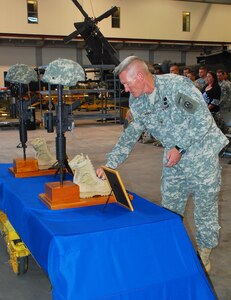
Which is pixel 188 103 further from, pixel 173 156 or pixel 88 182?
pixel 88 182

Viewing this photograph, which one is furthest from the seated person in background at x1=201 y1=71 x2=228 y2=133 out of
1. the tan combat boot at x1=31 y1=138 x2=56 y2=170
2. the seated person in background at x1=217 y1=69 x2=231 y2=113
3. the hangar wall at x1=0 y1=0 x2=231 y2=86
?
the hangar wall at x1=0 y1=0 x2=231 y2=86

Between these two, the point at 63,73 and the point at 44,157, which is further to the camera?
the point at 44,157

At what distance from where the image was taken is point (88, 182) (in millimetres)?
2100

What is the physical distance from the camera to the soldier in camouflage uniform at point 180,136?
1980mm

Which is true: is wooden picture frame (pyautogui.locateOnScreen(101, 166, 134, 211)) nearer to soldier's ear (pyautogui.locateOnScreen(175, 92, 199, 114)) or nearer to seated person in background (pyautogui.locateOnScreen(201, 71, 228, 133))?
soldier's ear (pyautogui.locateOnScreen(175, 92, 199, 114))

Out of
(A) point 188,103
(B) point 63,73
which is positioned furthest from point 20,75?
(A) point 188,103

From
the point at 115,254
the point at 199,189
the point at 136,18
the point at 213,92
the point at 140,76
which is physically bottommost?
the point at 115,254

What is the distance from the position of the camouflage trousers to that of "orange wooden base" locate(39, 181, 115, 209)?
1.51 ft

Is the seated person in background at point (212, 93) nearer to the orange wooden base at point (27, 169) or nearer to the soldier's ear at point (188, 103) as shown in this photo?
the orange wooden base at point (27, 169)

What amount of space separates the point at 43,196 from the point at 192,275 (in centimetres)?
87

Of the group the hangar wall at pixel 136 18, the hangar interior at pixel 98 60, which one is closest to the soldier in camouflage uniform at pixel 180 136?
the hangar interior at pixel 98 60

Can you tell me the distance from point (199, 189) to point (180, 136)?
0.36m

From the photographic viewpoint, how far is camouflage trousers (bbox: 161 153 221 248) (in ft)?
7.11

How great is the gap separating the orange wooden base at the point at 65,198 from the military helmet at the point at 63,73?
539 millimetres
